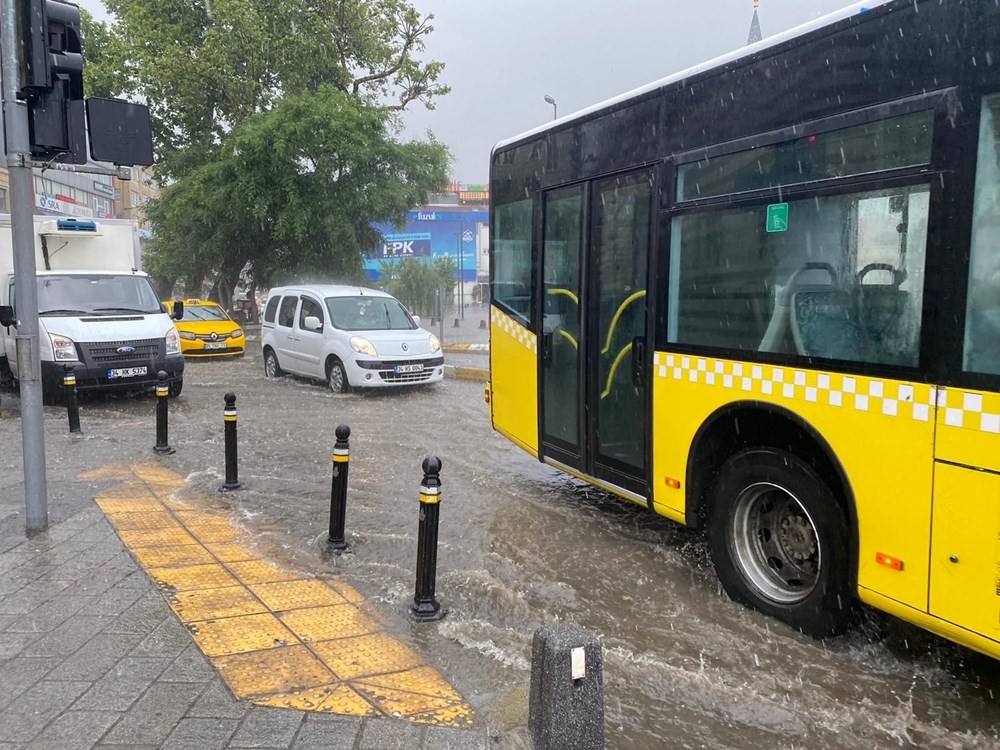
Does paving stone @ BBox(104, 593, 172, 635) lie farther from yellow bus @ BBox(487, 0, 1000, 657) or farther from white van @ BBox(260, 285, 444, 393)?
white van @ BBox(260, 285, 444, 393)

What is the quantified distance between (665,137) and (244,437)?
281 inches

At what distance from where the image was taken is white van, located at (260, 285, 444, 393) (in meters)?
13.7

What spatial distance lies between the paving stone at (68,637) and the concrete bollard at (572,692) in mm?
2405

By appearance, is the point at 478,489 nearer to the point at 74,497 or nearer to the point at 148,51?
the point at 74,497

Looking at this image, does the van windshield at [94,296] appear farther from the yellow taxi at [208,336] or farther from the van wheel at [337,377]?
the yellow taxi at [208,336]

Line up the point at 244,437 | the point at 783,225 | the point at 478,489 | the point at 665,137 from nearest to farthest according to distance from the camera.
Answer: the point at 783,225, the point at 665,137, the point at 478,489, the point at 244,437

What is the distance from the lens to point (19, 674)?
358cm

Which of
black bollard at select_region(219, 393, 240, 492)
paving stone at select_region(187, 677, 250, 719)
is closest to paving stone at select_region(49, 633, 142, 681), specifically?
paving stone at select_region(187, 677, 250, 719)

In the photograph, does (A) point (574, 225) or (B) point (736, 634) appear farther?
(A) point (574, 225)

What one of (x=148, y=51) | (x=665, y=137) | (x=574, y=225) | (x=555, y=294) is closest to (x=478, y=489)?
(x=555, y=294)

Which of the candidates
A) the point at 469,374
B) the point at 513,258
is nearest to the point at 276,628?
the point at 513,258

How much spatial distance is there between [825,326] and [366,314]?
11346 mm

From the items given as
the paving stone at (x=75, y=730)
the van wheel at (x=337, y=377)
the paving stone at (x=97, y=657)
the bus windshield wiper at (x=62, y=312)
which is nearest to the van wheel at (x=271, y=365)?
the van wheel at (x=337, y=377)

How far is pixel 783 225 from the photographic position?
4297mm
